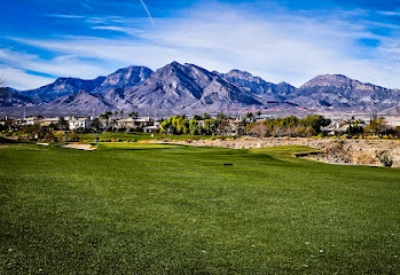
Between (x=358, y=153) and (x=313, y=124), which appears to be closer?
(x=358, y=153)

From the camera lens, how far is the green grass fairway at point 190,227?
684 centimetres

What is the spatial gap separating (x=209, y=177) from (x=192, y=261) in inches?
399

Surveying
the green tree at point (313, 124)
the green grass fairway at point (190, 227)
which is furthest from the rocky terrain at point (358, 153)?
the green tree at point (313, 124)

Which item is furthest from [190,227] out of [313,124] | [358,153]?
[313,124]

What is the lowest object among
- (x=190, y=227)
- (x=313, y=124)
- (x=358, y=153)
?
(x=358, y=153)

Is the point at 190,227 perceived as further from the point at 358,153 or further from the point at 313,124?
the point at 313,124

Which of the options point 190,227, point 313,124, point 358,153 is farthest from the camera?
point 313,124

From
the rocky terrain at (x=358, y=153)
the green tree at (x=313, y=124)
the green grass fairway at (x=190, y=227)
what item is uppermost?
the green tree at (x=313, y=124)

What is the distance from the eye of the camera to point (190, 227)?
888 cm

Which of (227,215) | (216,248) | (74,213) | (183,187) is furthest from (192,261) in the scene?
(183,187)

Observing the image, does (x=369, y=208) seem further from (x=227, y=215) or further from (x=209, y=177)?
(x=209, y=177)

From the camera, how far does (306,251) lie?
25.1ft

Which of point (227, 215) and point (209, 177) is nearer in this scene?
point (227, 215)

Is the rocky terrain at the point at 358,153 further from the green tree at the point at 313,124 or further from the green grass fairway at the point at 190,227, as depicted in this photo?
the green tree at the point at 313,124
